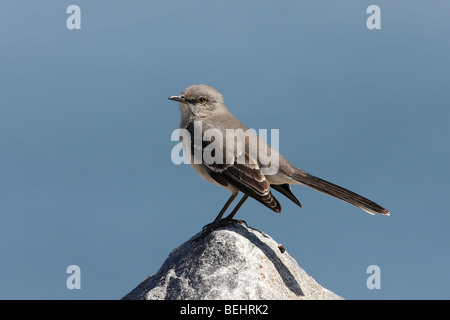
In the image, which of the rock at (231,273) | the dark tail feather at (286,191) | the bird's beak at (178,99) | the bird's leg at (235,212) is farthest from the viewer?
the bird's beak at (178,99)

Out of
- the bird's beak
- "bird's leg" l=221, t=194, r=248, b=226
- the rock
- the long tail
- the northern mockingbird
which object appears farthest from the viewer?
the bird's beak

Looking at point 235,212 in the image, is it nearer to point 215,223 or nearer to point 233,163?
point 215,223

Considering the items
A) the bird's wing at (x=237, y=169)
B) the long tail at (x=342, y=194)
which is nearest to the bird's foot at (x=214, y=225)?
the bird's wing at (x=237, y=169)

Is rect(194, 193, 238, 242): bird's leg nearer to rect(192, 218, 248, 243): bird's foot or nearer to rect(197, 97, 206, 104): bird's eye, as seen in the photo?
rect(192, 218, 248, 243): bird's foot

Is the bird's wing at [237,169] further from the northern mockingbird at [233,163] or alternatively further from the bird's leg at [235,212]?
the bird's leg at [235,212]

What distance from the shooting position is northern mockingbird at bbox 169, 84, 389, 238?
22.6 feet

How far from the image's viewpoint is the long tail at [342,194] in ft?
22.9

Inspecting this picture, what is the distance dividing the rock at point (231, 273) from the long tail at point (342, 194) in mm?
1083

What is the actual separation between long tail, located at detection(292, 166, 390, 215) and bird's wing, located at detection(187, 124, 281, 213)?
0.70 meters

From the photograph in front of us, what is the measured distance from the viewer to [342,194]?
23.4 ft

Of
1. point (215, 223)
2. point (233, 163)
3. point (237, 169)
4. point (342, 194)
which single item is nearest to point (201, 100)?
point (233, 163)

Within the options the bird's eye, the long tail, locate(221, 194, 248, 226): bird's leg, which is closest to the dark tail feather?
the long tail
